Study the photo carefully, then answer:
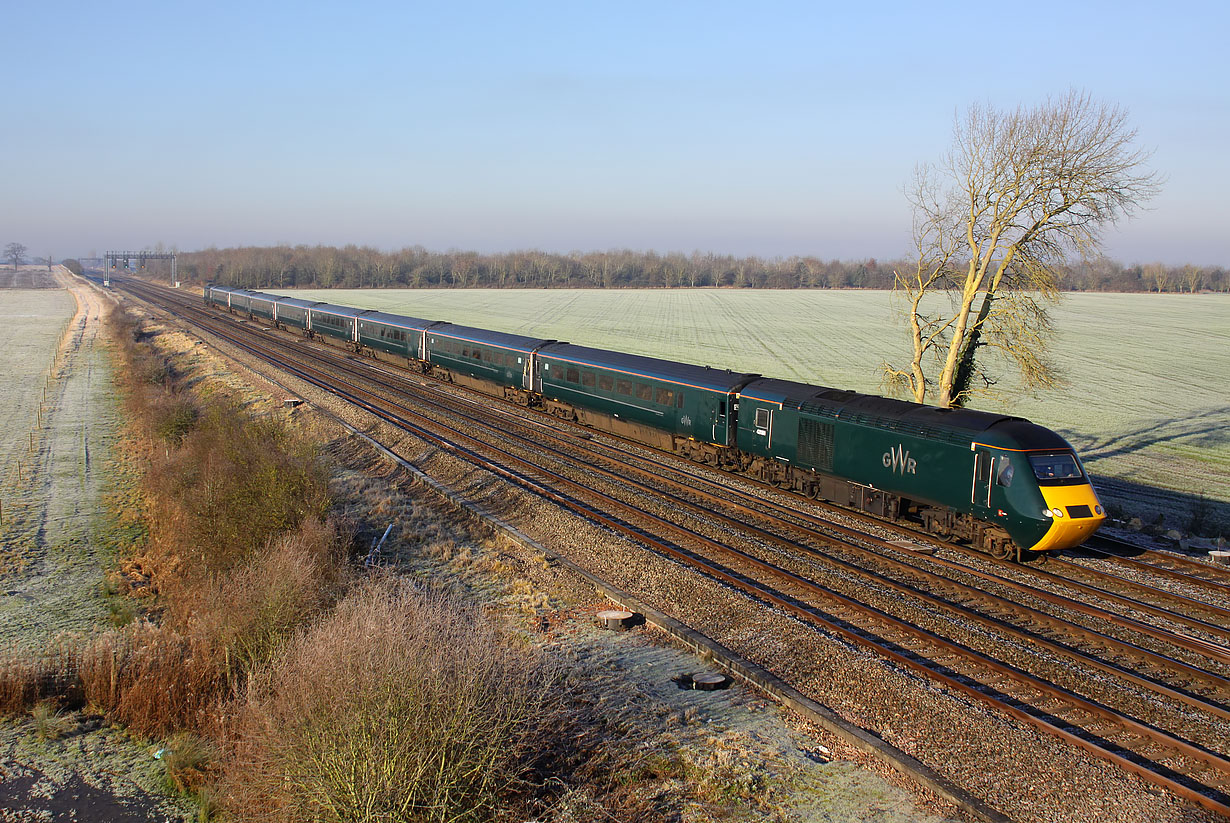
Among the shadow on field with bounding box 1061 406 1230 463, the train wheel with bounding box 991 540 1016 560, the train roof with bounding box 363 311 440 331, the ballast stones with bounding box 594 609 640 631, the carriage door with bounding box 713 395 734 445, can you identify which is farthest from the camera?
the train roof with bounding box 363 311 440 331

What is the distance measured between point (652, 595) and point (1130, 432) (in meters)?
28.6

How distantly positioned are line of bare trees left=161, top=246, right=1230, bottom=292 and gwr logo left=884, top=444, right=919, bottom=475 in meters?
124

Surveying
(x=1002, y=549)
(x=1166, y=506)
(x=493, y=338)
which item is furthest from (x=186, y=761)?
(x=493, y=338)

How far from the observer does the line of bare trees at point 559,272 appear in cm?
14225

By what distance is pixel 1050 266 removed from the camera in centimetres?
2358

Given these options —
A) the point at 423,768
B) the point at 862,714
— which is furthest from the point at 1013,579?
the point at 423,768

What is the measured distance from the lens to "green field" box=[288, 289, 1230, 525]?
28828 millimetres

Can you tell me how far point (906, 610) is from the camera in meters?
13.2

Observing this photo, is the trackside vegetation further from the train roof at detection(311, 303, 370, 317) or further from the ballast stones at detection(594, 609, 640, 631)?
the train roof at detection(311, 303, 370, 317)

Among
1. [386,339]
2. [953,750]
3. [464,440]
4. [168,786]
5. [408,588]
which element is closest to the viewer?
[953,750]

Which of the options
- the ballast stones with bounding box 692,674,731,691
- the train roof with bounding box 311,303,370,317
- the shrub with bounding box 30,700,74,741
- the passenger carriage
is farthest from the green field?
the shrub with bounding box 30,700,74,741

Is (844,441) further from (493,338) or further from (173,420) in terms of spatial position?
(173,420)

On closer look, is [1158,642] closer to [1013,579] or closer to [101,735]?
[1013,579]

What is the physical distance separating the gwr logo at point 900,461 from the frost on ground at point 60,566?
13966mm
